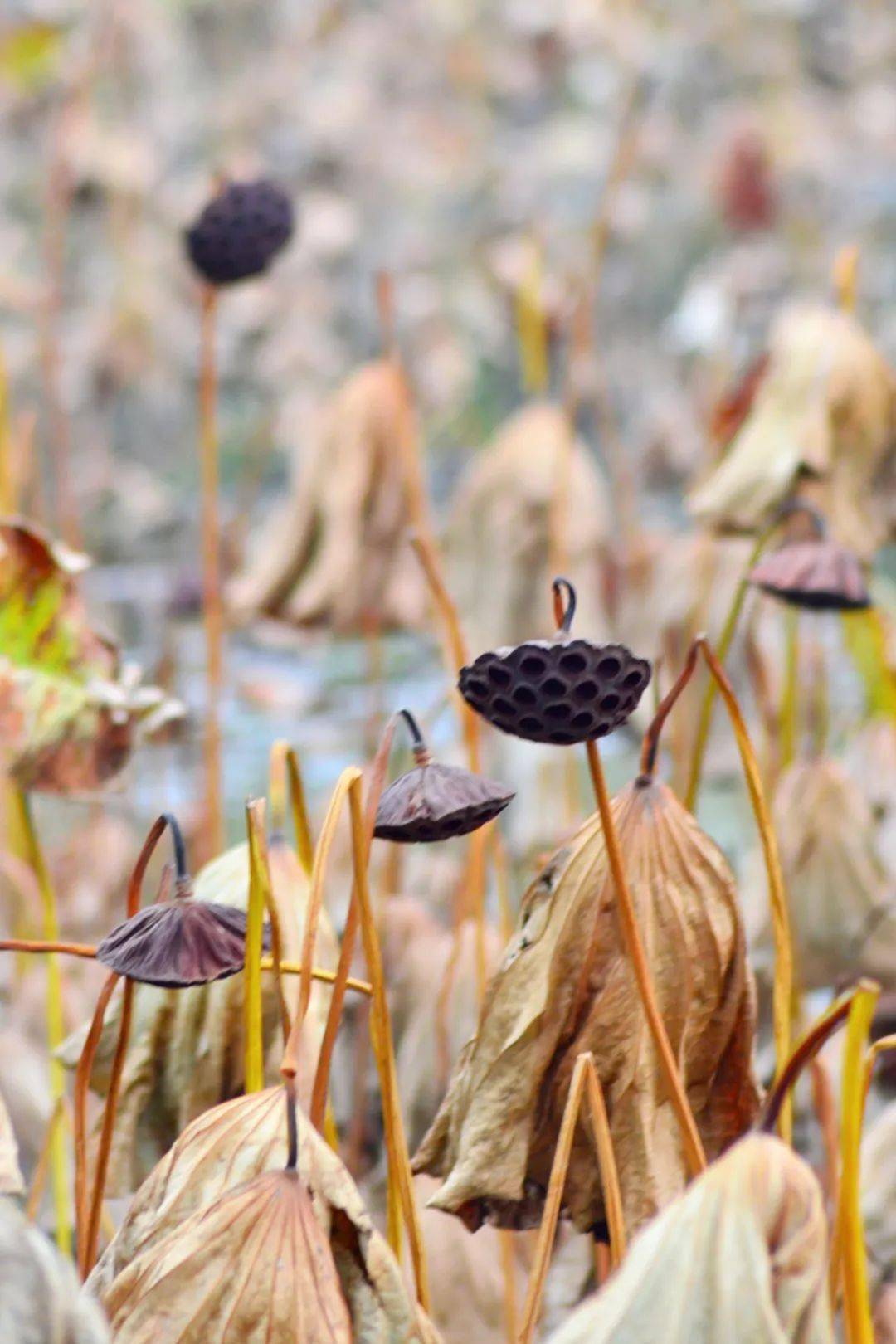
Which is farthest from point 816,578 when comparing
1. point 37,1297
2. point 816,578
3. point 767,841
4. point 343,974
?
point 37,1297

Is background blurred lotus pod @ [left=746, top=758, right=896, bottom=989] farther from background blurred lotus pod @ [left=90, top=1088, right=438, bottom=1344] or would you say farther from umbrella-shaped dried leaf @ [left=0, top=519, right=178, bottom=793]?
background blurred lotus pod @ [left=90, top=1088, right=438, bottom=1344]

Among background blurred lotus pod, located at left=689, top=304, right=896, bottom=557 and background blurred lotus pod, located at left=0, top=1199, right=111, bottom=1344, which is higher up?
background blurred lotus pod, located at left=689, top=304, right=896, bottom=557

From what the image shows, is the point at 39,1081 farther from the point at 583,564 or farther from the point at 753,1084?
the point at 583,564

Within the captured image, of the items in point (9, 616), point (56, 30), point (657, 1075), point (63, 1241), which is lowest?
point (63, 1241)

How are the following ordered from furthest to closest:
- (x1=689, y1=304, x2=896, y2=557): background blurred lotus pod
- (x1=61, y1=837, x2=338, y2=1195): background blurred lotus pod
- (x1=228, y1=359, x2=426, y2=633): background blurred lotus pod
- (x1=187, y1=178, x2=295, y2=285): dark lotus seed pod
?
Result: (x1=228, y1=359, x2=426, y2=633): background blurred lotus pod, (x1=689, y1=304, x2=896, y2=557): background blurred lotus pod, (x1=187, y1=178, x2=295, y2=285): dark lotus seed pod, (x1=61, y1=837, x2=338, y2=1195): background blurred lotus pod

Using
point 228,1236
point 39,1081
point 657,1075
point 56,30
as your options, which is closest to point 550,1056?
point 657,1075

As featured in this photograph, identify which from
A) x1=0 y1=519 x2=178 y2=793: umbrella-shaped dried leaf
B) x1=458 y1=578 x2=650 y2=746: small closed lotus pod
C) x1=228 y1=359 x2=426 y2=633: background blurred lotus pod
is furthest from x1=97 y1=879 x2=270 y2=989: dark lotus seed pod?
x1=228 y1=359 x2=426 y2=633: background blurred lotus pod
